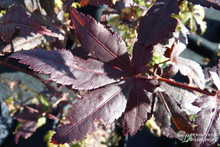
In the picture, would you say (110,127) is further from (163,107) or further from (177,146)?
(163,107)

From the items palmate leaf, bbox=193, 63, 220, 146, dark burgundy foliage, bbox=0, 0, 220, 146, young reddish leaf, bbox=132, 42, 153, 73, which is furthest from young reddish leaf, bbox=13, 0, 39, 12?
palmate leaf, bbox=193, 63, 220, 146

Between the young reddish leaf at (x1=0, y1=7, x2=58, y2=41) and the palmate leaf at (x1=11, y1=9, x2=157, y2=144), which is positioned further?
the young reddish leaf at (x1=0, y1=7, x2=58, y2=41)

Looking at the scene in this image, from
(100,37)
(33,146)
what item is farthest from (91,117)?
(33,146)

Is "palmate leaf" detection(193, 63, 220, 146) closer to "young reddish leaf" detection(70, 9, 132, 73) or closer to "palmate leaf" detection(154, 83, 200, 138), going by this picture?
"palmate leaf" detection(154, 83, 200, 138)

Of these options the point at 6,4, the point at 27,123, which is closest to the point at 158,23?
the point at 6,4

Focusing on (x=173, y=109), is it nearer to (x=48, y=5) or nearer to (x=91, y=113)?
(x=91, y=113)

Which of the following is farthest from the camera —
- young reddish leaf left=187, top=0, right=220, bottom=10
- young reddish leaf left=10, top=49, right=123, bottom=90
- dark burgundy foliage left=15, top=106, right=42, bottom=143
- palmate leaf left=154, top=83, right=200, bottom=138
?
dark burgundy foliage left=15, top=106, right=42, bottom=143
